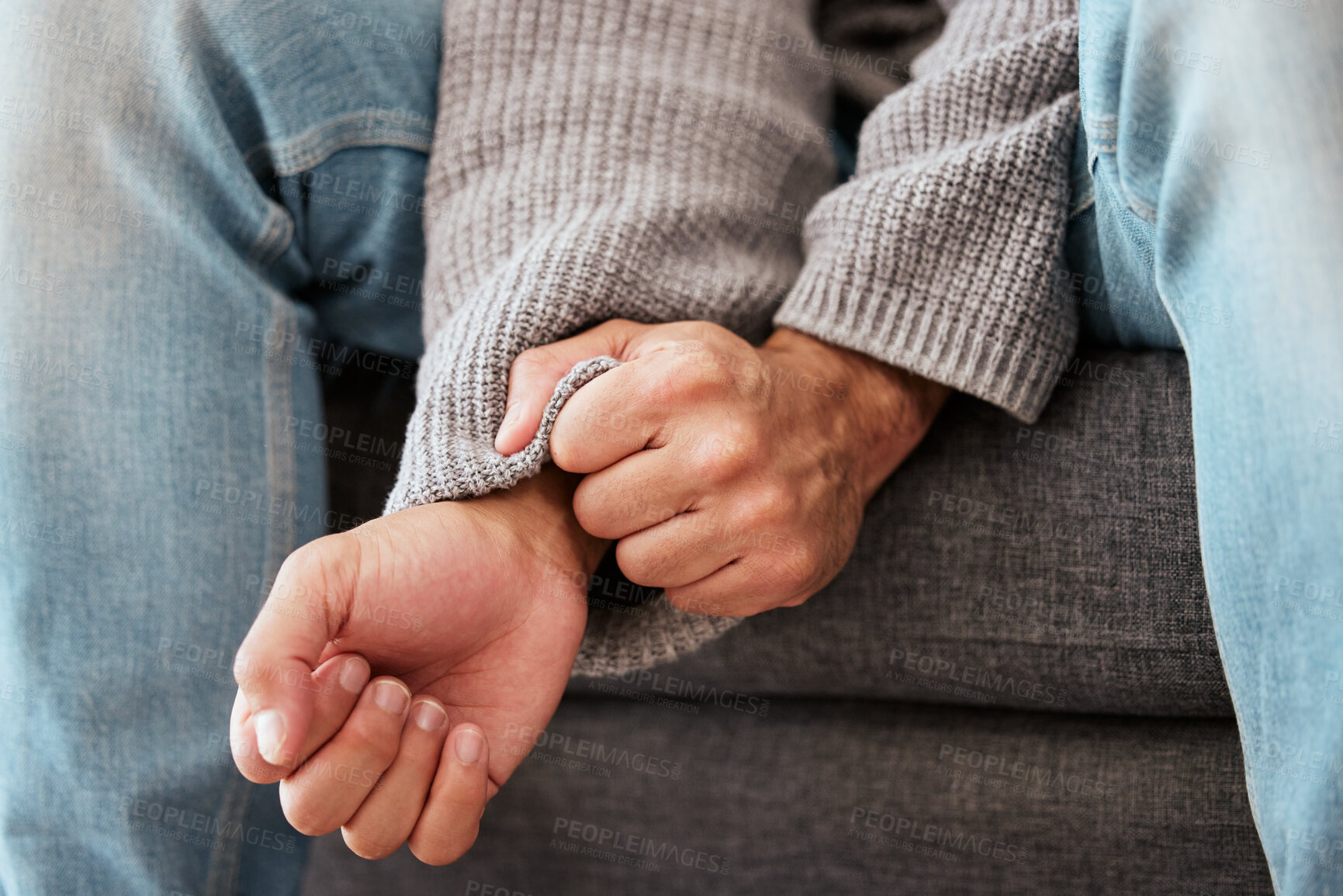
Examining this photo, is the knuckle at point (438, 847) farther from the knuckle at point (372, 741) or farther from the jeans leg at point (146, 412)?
the jeans leg at point (146, 412)

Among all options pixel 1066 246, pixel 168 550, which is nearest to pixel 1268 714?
pixel 1066 246

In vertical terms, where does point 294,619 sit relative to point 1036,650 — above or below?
above

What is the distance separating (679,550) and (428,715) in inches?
5.7

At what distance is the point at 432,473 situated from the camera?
1.39ft

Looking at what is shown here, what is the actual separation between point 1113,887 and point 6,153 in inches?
31.1

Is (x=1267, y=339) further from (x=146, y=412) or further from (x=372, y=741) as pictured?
(x=146, y=412)

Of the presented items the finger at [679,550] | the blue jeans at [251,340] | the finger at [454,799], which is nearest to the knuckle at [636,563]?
the finger at [679,550]

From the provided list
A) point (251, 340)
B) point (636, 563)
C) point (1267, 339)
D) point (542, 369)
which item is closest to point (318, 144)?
point (251, 340)

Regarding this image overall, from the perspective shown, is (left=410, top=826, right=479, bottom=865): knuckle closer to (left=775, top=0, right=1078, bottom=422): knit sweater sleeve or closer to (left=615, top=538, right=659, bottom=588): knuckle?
(left=615, top=538, right=659, bottom=588): knuckle

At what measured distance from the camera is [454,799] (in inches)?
15.6

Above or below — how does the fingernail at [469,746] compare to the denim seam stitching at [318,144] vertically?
below

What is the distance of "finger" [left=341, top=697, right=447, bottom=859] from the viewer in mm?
387

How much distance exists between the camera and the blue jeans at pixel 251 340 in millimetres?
323

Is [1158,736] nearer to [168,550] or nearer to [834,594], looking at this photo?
[834,594]
